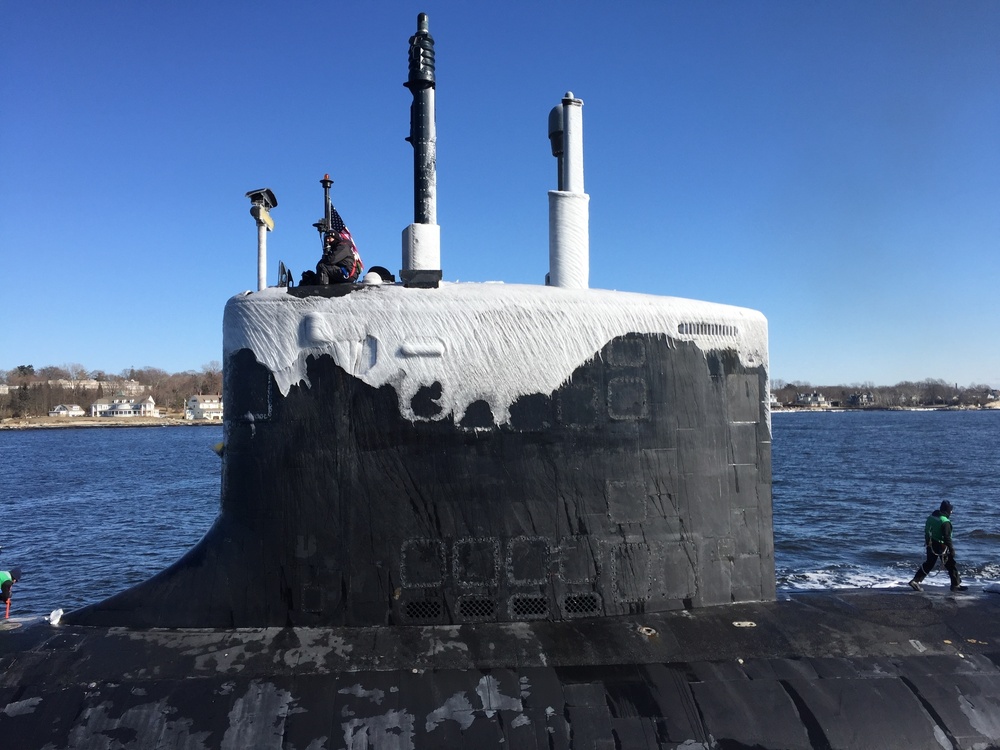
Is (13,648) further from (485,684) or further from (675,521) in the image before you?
(675,521)

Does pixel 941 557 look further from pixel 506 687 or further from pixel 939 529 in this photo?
pixel 506 687

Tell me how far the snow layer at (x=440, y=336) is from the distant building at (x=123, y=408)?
147 metres

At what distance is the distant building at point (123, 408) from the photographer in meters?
A: 138

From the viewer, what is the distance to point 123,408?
5507 inches

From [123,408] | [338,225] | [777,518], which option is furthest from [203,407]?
[338,225]

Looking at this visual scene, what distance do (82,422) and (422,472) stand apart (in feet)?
468

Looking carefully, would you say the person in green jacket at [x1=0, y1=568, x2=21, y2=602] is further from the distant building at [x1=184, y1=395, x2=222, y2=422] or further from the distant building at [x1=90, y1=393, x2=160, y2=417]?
the distant building at [x1=90, y1=393, x2=160, y2=417]

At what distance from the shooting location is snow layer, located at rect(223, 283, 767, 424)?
5.38m

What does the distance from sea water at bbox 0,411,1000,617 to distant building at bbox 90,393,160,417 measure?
90.8 metres

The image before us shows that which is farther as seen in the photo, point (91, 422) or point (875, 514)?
point (91, 422)

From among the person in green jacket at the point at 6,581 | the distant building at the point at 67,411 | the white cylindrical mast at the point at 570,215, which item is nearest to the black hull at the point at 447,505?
the white cylindrical mast at the point at 570,215

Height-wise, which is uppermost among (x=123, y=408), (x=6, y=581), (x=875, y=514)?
(x=123, y=408)

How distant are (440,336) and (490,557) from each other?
170 centimetres

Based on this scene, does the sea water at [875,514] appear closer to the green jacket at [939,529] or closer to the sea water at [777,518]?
the sea water at [777,518]
